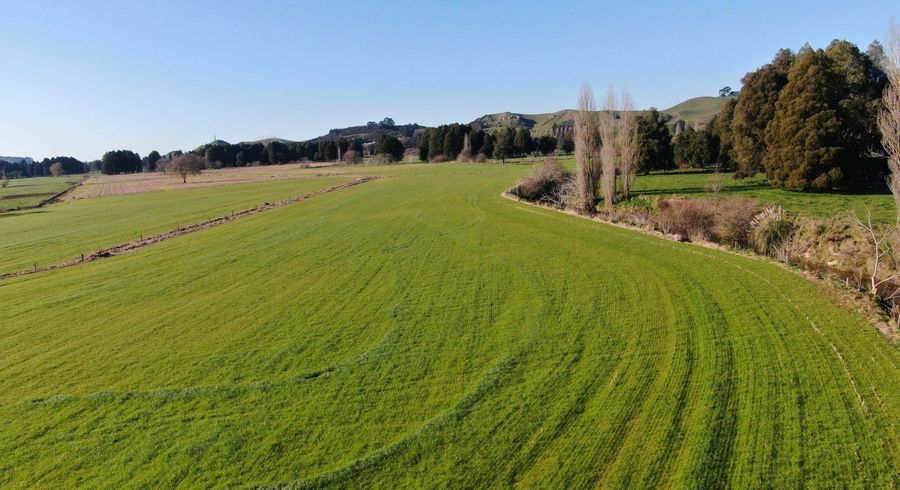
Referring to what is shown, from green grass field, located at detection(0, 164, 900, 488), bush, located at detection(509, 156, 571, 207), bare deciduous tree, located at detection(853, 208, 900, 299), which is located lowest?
green grass field, located at detection(0, 164, 900, 488)

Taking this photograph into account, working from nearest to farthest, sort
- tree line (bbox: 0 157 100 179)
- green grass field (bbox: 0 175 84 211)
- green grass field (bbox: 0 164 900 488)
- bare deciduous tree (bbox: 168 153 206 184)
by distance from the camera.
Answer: green grass field (bbox: 0 164 900 488) < green grass field (bbox: 0 175 84 211) < bare deciduous tree (bbox: 168 153 206 184) < tree line (bbox: 0 157 100 179)

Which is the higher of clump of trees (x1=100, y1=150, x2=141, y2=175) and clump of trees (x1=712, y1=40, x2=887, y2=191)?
clump of trees (x1=100, y1=150, x2=141, y2=175)

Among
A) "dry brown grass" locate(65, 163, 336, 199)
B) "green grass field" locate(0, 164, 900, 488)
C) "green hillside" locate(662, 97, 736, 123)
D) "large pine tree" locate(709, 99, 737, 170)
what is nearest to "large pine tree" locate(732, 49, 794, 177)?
"large pine tree" locate(709, 99, 737, 170)

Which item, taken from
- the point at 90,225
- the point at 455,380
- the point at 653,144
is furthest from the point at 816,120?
the point at 90,225

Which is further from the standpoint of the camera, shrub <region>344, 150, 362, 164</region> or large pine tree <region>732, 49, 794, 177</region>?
shrub <region>344, 150, 362, 164</region>

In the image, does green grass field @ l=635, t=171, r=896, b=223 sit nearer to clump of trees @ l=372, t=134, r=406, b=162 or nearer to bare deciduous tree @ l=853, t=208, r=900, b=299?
bare deciduous tree @ l=853, t=208, r=900, b=299

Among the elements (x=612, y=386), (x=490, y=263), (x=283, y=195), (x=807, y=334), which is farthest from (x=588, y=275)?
(x=283, y=195)

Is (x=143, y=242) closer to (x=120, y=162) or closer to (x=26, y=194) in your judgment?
(x=26, y=194)
